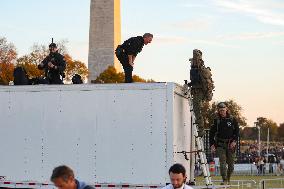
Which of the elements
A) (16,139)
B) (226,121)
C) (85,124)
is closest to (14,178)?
(16,139)

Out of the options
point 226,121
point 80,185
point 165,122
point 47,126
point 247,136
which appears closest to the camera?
point 80,185

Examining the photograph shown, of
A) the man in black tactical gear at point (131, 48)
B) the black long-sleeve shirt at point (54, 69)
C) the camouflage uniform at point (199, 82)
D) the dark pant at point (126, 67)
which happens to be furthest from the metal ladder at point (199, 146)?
the black long-sleeve shirt at point (54, 69)

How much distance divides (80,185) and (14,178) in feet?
25.4

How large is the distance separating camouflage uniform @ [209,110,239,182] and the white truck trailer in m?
0.92

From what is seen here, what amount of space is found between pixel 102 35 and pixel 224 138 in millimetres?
75203

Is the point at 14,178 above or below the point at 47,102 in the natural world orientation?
below

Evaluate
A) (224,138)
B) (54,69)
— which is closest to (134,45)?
(54,69)

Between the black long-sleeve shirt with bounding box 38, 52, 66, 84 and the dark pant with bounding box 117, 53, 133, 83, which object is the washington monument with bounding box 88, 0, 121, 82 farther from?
the dark pant with bounding box 117, 53, 133, 83

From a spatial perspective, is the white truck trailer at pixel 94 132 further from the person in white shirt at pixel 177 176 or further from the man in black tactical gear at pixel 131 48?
the person in white shirt at pixel 177 176

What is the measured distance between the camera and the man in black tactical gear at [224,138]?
1658 cm

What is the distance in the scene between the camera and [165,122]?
47.2 ft

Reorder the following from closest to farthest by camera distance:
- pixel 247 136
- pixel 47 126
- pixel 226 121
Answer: pixel 47 126
pixel 226 121
pixel 247 136

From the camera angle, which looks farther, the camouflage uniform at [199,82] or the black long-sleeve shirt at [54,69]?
the black long-sleeve shirt at [54,69]

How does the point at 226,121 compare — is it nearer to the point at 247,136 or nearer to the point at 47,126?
the point at 47,126
